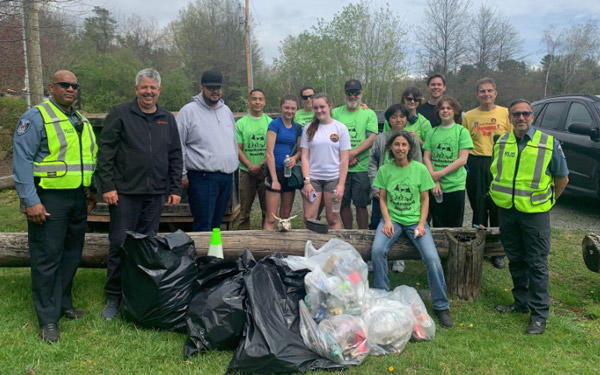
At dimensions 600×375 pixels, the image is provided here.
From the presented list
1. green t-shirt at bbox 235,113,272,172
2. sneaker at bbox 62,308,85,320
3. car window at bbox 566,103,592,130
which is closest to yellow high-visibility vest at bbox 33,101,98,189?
sneaker at bbox 62,308,85,320

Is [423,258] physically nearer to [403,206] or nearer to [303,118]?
[403,206]

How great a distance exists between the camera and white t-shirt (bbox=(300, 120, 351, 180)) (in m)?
4.24

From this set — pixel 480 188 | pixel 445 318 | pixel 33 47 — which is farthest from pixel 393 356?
pixel 33 47

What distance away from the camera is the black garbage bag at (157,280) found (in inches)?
121

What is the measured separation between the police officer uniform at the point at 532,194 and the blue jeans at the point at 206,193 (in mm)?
2439

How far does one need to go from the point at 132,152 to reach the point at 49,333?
1424mm

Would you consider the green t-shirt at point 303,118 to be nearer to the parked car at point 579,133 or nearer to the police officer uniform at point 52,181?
the police officer uniform at point 52,181

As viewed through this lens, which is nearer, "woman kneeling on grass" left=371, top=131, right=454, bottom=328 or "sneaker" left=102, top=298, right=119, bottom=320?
"sneaker" left=102, top=298, right=119, bottom=320

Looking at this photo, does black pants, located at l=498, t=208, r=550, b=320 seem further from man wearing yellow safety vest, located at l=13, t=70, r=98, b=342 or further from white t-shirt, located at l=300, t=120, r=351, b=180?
man wearing yellow safety vest, located at l=13, t=70, r=98, b=342

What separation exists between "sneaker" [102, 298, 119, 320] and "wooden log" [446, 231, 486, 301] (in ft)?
9.48

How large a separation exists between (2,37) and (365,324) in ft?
37.5

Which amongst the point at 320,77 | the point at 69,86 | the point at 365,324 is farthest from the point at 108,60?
the point at 365,324

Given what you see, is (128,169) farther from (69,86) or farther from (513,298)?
(513,298)

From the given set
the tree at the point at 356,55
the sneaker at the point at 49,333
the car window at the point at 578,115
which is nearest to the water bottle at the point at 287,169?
the sneaker at the point at 49,333
